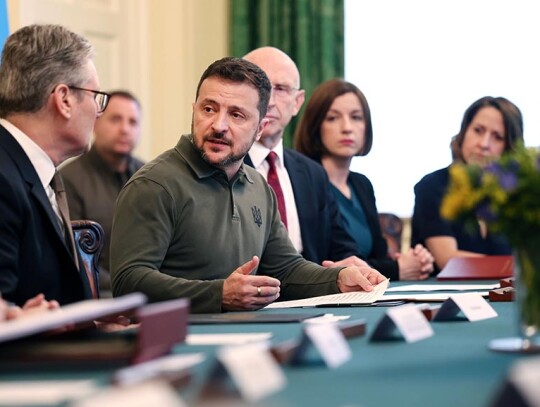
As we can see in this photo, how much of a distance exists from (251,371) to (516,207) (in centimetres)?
50

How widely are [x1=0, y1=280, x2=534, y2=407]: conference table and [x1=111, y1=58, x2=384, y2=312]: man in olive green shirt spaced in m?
0.73

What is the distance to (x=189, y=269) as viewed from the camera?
3.03m

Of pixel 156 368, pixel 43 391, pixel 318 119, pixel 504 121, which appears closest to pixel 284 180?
pixel 318 119

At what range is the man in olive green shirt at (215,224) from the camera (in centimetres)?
273

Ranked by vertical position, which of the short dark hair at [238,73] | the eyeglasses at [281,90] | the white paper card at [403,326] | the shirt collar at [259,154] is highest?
the short dark hair at [238,73]

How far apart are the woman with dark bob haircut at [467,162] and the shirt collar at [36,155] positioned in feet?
7.38

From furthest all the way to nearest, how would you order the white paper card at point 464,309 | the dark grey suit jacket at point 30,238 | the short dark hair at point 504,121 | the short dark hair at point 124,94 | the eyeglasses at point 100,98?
the short dark hair at point 124,94 < the short dark hair at point 504,121 < the eyeglasses at point 100,98 < the dark grey suit jacket at point 30,238 < the white paper card at point 464,309

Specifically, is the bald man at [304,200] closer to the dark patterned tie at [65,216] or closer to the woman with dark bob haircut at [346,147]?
the woman with dark bob haircut at [346,147]

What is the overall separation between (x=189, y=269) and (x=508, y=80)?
397cm

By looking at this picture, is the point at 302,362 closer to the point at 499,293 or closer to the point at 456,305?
the point at 456,305

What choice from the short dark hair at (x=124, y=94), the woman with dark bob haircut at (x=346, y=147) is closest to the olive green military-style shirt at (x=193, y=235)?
the woman with dark bob haircut at (x=346, y=147)

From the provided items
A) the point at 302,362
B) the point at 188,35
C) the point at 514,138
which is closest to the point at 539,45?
the point at 514,138

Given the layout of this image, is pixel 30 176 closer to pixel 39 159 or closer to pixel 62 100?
pixel 39 159

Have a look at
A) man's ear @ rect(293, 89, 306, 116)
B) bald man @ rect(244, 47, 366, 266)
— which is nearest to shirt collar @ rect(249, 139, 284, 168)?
bald man @ rect(244, 47, 366, 266)
